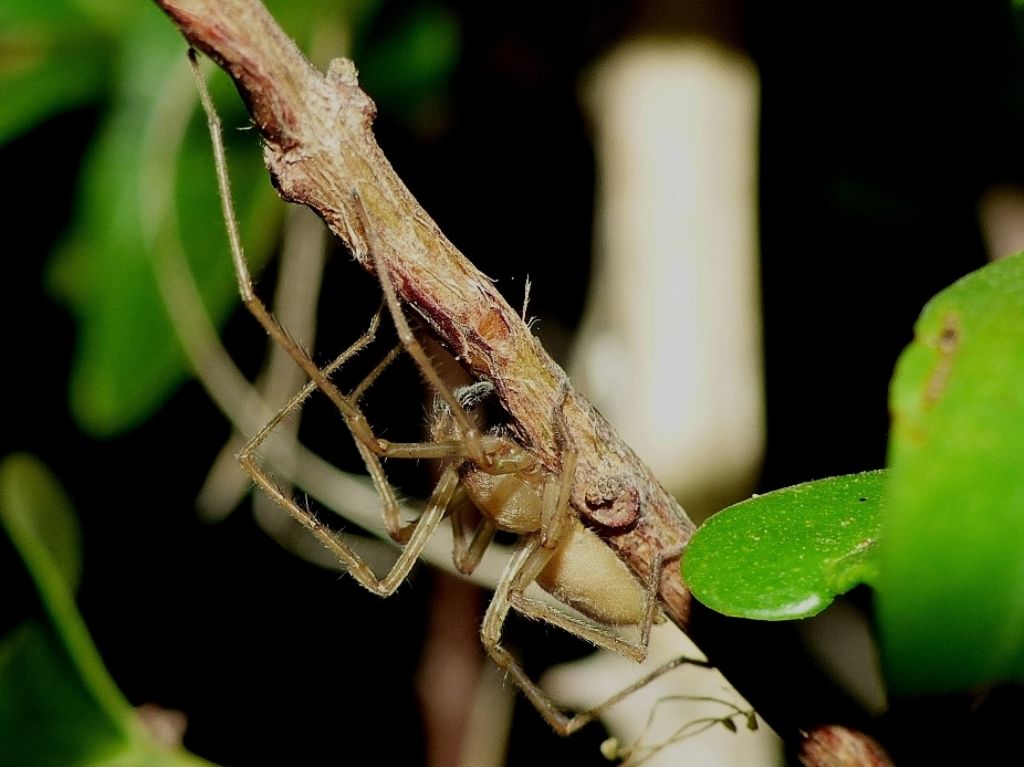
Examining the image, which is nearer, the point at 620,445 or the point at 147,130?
the point at 620,445

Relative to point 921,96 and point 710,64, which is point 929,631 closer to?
point 710,64

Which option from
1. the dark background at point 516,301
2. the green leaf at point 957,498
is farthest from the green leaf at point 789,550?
the dark background at point 516,301

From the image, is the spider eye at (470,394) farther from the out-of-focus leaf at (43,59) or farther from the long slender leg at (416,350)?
the out-of-focus leaf at (43,59)

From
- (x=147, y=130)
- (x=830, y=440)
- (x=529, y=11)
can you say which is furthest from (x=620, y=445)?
(x=529, y=11)

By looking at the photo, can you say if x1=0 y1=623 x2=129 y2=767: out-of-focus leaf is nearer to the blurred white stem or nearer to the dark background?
the dark background

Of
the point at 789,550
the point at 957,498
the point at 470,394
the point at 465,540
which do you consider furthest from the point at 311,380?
the point at 957,498

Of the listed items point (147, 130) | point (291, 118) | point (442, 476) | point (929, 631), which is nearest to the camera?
point (929, 631)

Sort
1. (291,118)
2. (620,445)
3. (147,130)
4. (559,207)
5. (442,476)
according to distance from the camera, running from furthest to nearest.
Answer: (559,207)
(147,130)
(442,476)
(620,445)
(291,118)
